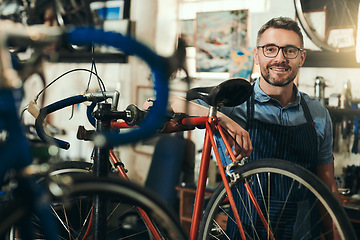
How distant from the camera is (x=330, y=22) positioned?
2961 millimetres

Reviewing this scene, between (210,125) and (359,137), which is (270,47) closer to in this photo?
(210,125)

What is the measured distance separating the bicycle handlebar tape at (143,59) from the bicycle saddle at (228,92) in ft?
2.34

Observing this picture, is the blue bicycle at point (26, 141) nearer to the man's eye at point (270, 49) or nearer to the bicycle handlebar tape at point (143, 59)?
the bicycle handlebar tape at point (143, 59)

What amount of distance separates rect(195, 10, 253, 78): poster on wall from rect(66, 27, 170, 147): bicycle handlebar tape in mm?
2670

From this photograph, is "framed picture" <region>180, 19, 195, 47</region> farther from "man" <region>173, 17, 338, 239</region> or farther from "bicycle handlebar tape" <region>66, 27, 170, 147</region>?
"bicycle handlebar tape" <region>66, 27, 170, 147</region>

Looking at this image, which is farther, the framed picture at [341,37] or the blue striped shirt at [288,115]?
the framed picture at [341,37]

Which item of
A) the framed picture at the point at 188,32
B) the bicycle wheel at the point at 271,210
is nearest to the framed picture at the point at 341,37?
the framed picture at the point at 188,32

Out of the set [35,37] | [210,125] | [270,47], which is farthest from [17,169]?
[270,47]

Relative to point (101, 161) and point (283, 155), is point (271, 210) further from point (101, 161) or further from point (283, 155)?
point (101, 161)

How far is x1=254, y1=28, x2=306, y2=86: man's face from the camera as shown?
5.94 ft

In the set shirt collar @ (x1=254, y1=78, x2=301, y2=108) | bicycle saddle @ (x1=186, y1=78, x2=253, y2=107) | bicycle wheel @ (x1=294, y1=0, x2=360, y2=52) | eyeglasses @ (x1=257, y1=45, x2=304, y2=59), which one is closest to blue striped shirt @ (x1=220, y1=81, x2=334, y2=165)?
shirt collar @ (x1=254, y1=78, x2=301, y2=108)

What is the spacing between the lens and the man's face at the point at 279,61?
1.81 metres

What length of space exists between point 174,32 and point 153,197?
2928 millimetres

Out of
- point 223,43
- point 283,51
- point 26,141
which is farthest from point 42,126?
point 223,43
